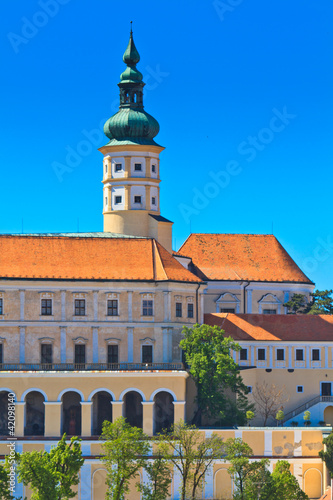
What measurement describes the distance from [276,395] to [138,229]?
843 inches

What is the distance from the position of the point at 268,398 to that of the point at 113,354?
12.0m

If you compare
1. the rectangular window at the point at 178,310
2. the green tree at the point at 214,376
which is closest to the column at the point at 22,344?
the rectangular window at the point at 178,310

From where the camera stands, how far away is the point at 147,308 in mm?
103125

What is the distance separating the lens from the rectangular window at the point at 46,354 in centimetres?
10169

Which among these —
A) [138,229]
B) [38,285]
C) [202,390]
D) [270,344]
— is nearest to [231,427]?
[202,390]

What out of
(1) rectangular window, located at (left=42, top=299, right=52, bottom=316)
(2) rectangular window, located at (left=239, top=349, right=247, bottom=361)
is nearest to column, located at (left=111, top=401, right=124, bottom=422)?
(1) rectangular window, located at (left=42, top=299, right=52, bottom=316)

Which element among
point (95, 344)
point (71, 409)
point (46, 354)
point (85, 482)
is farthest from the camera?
point (95, 344)

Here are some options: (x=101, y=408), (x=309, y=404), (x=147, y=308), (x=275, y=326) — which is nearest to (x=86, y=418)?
(x=101, y=408)

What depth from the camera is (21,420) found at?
95625 mm

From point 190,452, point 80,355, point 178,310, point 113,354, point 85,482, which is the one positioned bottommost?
point 85,482

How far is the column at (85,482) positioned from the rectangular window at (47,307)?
1361 centimetres

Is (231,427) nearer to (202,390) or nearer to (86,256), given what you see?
(202,390)

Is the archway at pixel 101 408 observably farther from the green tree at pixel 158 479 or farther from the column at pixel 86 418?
the green tree at pixel 158 479

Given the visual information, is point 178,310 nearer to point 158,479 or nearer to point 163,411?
point 163,411
